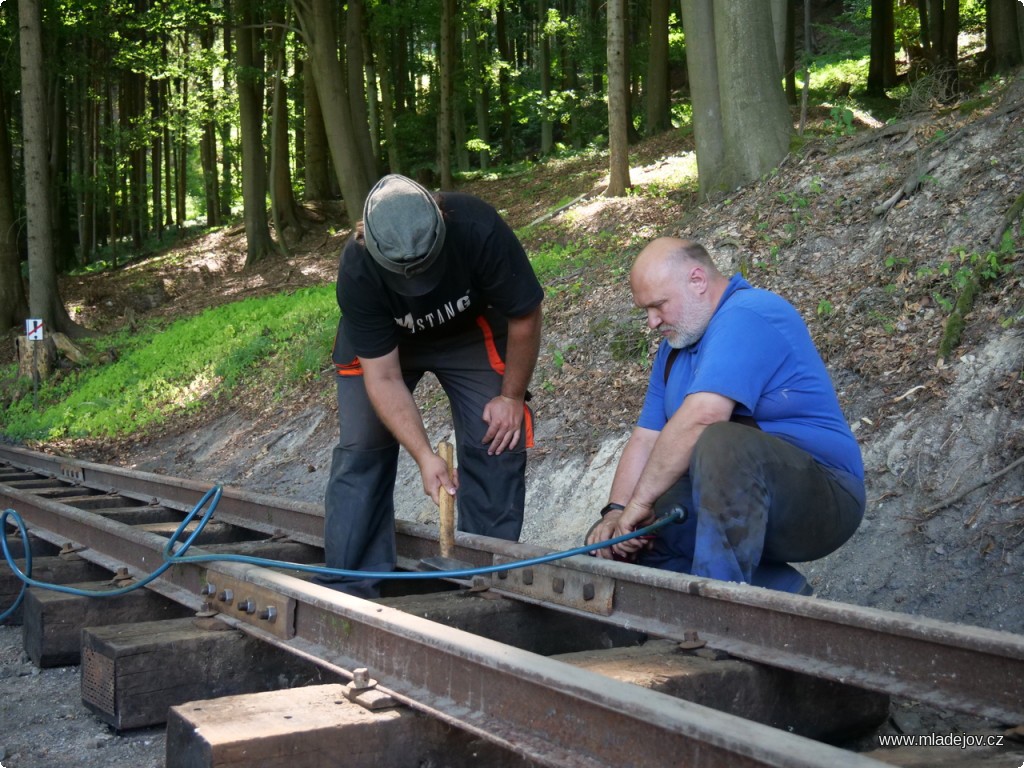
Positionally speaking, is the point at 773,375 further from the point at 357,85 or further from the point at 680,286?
the point at 357,85

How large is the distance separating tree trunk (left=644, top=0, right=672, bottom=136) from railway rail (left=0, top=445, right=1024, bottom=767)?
22063 mm

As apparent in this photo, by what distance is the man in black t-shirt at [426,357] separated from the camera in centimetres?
411

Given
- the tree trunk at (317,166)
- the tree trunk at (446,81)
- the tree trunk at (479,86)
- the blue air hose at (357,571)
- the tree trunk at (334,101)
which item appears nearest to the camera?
the blue air hose at (357,571)

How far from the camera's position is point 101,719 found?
3.48 m

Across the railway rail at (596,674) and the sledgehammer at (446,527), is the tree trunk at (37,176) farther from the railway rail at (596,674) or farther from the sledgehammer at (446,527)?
the sledgehammer at (446,527)

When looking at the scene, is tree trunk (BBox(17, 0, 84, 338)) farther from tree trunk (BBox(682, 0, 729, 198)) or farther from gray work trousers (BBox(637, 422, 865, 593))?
gray work trousers (BBox(637, 422, 865, 593))

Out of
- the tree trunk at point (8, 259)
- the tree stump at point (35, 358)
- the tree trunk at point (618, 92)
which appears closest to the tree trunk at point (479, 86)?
the tree trunk at point (8, 259)

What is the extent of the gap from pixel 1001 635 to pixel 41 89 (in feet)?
63.1

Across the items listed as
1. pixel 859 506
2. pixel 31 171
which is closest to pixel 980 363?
pixel 859 506

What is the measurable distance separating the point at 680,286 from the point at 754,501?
0.92m

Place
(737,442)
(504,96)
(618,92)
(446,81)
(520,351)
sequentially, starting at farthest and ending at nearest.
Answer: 1. (504,96)
2. (446,81)
3. (618,92)
4. (520,351)
5. (737,442)

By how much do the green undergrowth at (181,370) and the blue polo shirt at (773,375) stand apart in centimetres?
957

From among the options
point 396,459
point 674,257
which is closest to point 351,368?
point 396,459

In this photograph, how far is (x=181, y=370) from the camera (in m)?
16.0
